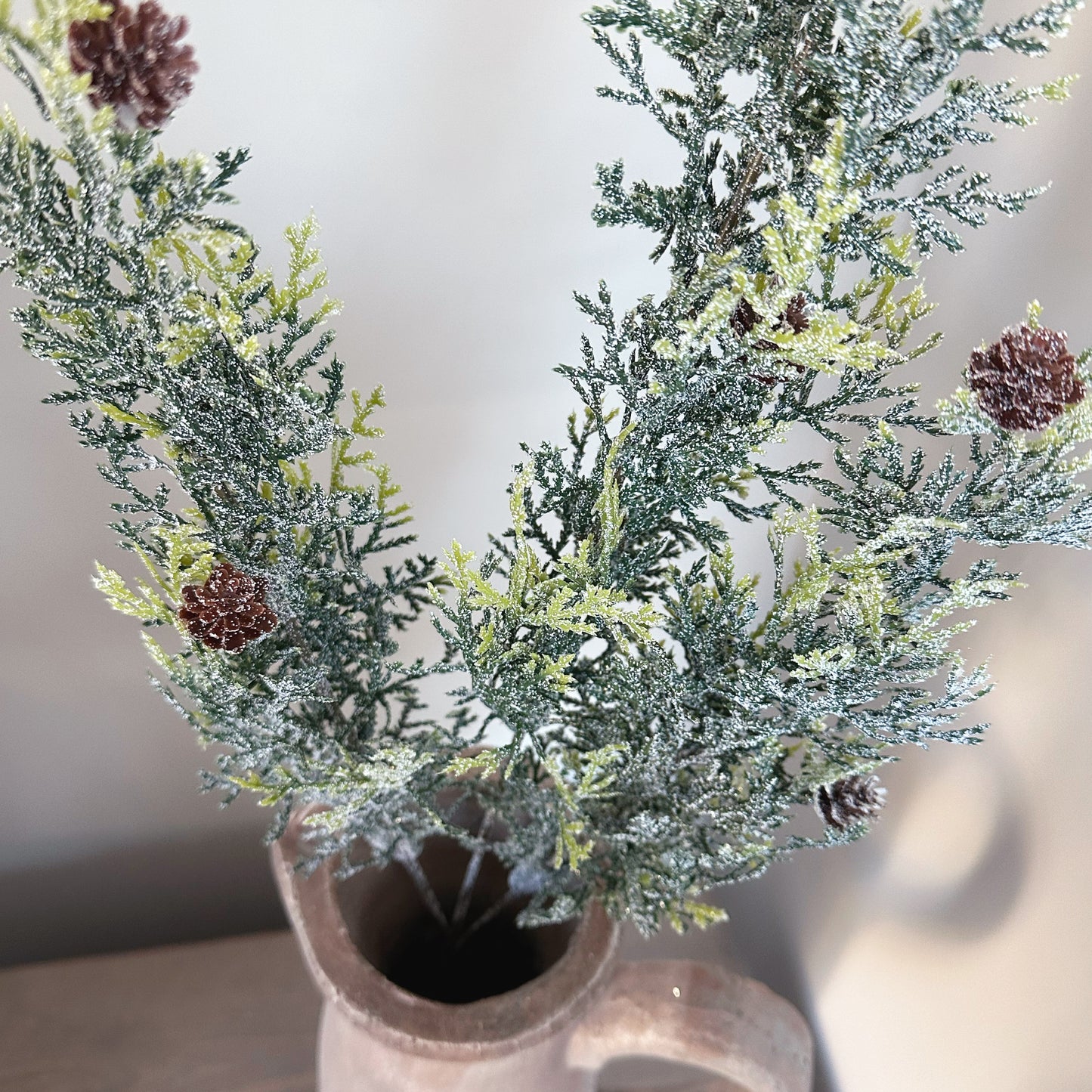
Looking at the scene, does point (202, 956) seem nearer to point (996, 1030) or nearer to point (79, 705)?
point (79, 705)

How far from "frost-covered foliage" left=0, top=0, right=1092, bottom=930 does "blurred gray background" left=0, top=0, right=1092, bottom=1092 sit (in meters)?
0.05

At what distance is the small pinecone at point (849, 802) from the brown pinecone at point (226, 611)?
370 mm

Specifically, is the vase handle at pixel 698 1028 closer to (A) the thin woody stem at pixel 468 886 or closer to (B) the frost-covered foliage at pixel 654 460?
(B) the frost-covered foliage at pixel 654 460

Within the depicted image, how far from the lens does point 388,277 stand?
620mm

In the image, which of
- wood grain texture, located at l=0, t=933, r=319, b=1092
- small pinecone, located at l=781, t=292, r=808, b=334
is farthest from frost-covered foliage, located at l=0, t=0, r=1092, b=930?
wood grain texture, located at l=0, t=933, r=319, b=1092

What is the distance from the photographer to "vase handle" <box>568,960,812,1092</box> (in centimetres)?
61

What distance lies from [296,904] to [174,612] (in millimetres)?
287

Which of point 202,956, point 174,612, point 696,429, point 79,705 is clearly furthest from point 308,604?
point 202,956

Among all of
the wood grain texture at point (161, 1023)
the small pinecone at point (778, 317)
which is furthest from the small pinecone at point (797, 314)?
the wood grain texture at point (161, 1023)

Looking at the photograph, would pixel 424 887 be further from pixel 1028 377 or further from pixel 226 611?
pixel 1028 377

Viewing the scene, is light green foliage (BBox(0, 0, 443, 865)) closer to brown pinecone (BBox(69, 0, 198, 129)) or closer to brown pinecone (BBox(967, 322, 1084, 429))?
brown pinecone (BBox(69, 0, 198, 129))

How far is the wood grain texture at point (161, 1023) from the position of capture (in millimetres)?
879

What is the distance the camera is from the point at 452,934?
808 millimetres

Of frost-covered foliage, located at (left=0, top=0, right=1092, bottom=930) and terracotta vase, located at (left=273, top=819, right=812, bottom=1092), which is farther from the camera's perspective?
terracotta vase, located at (left=273, top=819, right=812, bottom=1092)
